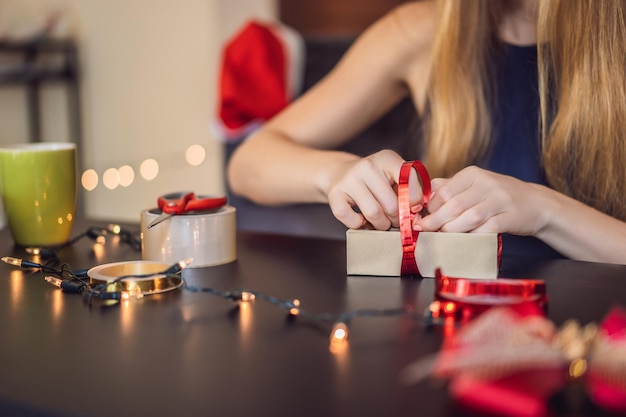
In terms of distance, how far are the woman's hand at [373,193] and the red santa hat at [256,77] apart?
4.07 feet

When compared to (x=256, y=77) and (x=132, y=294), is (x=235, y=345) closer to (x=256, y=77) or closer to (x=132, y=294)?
(x=132, y=294)

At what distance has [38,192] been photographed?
982mm

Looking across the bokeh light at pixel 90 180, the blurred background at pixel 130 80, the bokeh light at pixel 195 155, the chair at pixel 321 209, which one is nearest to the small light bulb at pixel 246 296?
the chair at pixel 321 209

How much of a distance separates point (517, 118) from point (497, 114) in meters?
0.03

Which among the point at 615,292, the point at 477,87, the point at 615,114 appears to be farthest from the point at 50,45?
the point at 615,292

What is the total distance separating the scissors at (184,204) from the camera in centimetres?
87

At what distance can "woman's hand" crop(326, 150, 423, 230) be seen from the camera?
0.86 meters

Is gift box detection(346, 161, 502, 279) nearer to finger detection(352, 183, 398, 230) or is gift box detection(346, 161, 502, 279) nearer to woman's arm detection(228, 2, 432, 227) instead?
finger detection(352, 183, 398, 230)

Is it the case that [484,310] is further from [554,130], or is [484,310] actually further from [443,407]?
[554,130]

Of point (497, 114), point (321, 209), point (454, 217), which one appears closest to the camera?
point (454, 217)

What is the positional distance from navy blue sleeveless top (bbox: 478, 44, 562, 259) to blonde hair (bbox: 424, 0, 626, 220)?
25mm

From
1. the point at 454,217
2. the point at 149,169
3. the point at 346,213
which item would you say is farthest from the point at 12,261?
the point at 149,169

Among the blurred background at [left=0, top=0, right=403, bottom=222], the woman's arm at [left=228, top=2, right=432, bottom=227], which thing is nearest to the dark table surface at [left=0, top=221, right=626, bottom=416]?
the woman's arm at [left=228, top=2, right=432, bottom=227]

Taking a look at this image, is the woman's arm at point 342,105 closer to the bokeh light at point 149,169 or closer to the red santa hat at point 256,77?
the red santa hat at point 256,77
